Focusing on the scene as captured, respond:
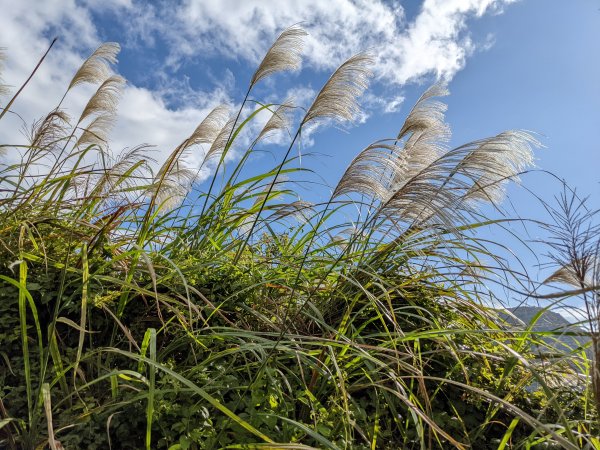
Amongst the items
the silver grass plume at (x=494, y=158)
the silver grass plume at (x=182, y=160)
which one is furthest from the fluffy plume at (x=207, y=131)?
the silver grass plume at (x=494, y=158)

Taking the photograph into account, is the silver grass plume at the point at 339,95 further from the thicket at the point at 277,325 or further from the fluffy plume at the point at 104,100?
the fluffy plume at the point at 104,100

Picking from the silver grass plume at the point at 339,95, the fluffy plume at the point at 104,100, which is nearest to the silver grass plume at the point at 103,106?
the fluffy plume at the point at 104,100

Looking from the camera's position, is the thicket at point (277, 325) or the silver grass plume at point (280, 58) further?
the silver grass plume at point (280, 58)

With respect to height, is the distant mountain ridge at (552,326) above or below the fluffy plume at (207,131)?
below

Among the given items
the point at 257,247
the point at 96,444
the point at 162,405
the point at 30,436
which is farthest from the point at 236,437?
the point at 257,247

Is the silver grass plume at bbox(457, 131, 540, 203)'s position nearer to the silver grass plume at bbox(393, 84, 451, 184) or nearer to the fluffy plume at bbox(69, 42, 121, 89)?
the silver grass plume at bbox(393, 84, 451, 184)

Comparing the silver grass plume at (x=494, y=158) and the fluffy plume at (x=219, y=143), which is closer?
the silver grass plume at (x=494, y=158)

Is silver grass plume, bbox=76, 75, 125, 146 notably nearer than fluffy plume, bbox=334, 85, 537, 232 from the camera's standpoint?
No

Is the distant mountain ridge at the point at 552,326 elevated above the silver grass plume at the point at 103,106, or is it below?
below

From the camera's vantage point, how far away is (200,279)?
2.89 metres

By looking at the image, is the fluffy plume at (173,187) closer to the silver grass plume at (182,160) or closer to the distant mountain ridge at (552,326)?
the silver grass plume at (182,160)

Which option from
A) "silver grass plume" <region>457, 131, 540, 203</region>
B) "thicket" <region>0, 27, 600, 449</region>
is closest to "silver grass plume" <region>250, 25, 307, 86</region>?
"thicket" <region>0, 27, 600, 449</region>

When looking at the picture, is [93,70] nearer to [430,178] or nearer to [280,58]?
[280,58]

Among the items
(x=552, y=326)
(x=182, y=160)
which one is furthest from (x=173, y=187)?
(x=552, y=326)
